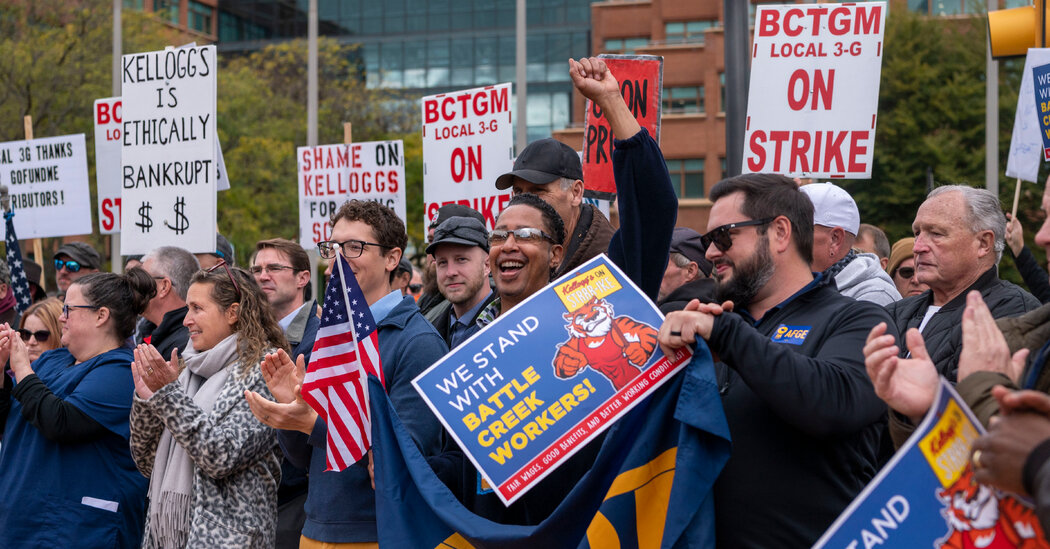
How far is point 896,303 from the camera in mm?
5219

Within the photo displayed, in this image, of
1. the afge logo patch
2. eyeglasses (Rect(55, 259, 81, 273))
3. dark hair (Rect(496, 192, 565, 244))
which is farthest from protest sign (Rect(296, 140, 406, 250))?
the afge logo patch

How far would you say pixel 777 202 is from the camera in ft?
11.7

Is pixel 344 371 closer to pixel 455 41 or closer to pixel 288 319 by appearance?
pixel 288 319

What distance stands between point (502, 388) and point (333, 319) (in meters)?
1.00

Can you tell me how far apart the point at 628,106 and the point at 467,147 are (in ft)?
10.2

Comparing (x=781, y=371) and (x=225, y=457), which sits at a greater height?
(x=781, y=371)

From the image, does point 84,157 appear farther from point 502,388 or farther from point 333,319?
point 502,388

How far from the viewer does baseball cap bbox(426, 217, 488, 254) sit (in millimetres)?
5133

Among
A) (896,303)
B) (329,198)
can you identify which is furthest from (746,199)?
(329,198)

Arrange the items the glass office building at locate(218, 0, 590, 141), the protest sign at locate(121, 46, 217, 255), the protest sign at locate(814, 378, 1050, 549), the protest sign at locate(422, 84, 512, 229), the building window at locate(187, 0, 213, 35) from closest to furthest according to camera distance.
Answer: the protest sign at locate(814, 378, 1050, 549) → the protest sign at locate(121, 46, 217, 255) → the protest sign at locate(422, 84, 512, 229) → the glass office building at locate(218, 0, 590, 141) → the building window at locate(187, 0, 213, 35)

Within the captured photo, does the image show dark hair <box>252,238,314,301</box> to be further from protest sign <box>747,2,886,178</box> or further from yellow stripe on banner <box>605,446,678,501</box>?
yellow stripe on banner <box>605,446,678,501</box>

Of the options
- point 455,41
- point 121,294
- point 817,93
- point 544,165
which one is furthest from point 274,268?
point 455,41

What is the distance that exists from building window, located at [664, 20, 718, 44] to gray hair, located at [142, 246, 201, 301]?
38488 millimetres

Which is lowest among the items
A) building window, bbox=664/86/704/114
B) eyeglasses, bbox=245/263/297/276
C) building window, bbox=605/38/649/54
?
eyeglasses, bbox=245/263/297/276
